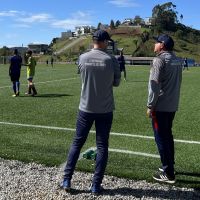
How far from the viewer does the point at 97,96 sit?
20.2 ft

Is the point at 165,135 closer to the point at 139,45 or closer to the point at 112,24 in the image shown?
the point at 139,45

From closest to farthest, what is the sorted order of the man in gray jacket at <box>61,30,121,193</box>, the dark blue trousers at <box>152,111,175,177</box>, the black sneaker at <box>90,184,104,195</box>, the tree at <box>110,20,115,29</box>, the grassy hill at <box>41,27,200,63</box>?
1. the man in gray jacket at <box>61,30,121,193</box>
2. the black sneaker at <box>90,184,104,195</box>
3. the dark blue trousers at <box>152,111,175,177</box>
4. the grassy hill at <box>41,27,200,63</box>
5. the tree at <box>110,20,115,29</box>

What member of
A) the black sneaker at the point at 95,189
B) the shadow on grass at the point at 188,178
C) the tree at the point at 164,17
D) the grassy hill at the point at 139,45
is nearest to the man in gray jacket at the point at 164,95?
the shadow on grass at the point at 188,178

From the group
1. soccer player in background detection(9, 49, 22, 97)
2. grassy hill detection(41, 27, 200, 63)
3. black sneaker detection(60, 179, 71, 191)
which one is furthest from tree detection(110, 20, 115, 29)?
black sneaker detection(60, 179, 71, 191)

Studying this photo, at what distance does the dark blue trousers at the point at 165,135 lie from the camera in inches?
267

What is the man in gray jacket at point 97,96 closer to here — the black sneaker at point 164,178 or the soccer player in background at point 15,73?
the black sneaker at point 164,178

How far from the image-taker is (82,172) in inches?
286

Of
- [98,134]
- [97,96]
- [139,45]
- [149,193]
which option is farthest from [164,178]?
[139,45]

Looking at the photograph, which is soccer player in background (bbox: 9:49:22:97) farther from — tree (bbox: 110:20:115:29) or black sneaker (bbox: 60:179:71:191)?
tree (bbox: 110:20:115:29)

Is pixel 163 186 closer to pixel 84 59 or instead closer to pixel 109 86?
pixel 109 86

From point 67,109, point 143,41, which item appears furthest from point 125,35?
point 67,109

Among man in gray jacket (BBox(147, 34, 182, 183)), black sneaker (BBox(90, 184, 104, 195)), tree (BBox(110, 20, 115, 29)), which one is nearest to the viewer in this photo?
black sneaker (BBox(90, 184, 104, 195))

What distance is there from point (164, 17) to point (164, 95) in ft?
565

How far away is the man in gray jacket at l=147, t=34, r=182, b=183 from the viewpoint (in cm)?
657
